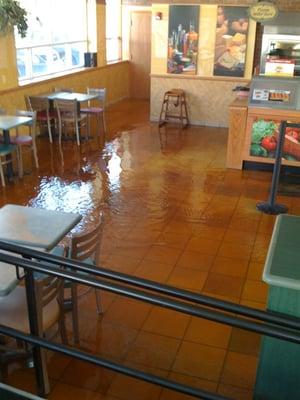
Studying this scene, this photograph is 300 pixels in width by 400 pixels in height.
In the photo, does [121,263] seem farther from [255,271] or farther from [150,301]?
[150,301]

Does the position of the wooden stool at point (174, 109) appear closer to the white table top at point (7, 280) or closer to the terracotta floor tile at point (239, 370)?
the terracotta floor tile at point (239, 370)

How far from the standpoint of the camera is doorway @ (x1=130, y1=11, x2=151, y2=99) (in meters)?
11.6

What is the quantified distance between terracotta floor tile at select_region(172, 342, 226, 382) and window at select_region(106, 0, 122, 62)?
9592mm

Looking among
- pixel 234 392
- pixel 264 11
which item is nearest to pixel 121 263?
pixel 234 392

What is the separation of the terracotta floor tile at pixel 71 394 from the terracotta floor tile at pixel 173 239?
2.00 meters

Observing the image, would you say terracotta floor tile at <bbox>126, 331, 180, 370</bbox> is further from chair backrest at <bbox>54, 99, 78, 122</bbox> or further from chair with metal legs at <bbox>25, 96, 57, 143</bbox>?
chair with metal legs at <bbox>25, 96, 57, 143</bbox>

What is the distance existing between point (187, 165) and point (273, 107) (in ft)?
4.88

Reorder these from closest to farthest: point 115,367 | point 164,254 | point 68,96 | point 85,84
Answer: point 115,367
point 164,254
point 68,96
point 85,84

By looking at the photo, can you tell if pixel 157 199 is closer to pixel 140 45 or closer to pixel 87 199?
pixel 87 199

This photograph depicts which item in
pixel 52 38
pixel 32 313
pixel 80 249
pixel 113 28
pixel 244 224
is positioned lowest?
pixel 244 224

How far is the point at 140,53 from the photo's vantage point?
39.2ft

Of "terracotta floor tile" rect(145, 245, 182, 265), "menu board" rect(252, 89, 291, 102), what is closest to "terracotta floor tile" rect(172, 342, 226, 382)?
"terracotta floor tile" rect(145, 245, 182, 265)

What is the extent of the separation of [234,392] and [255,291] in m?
1.16

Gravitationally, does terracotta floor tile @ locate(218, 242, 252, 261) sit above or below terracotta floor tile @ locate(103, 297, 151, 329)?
below
